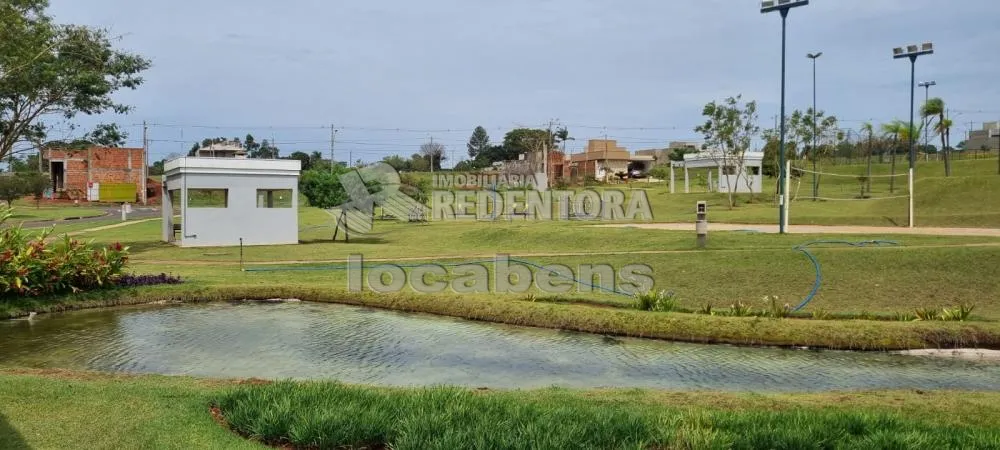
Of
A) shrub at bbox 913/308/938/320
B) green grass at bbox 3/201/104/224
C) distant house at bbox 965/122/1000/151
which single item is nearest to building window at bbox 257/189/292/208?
shrub at bbox 913/308/938/320

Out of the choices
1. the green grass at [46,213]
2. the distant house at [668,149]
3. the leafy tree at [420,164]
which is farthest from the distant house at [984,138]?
the green grass at [46,213]

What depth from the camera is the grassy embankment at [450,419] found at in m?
5.73

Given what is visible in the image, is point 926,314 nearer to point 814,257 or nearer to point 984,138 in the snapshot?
point 814,257

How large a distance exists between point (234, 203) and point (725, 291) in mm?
21491

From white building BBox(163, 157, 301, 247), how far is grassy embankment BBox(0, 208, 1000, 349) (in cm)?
544

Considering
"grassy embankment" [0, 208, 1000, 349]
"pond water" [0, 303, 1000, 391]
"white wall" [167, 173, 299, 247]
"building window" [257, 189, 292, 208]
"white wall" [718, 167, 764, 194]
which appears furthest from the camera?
"white wall" [718, 167, 764, 194]

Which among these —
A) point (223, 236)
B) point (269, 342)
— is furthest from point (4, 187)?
point (269, 342)

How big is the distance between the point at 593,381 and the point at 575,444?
4.20 meters

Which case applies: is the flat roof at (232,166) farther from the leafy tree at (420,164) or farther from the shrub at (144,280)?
the leafy tree at (420,164)

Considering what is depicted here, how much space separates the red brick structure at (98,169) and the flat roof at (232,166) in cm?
4972
